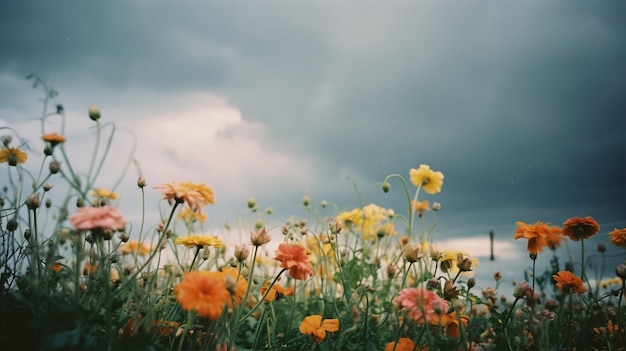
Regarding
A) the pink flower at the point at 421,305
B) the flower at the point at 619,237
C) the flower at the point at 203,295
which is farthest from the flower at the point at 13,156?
the flower at the point at 619,237

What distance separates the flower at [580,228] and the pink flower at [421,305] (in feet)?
2.72

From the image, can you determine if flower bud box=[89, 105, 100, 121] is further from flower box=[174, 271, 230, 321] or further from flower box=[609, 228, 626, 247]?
flower box=[609, 228, 626, 247]

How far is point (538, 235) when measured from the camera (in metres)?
1.44

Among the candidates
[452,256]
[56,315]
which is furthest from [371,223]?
[56,315]

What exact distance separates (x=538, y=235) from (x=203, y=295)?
1106 mm

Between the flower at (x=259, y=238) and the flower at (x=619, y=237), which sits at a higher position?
the flower at (x=619, y=237)

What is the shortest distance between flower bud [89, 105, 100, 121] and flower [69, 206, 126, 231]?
48cm

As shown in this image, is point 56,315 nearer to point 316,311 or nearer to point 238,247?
point 238,247

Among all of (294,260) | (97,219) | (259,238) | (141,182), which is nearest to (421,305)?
(294,260)

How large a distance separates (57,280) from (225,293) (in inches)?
25.5

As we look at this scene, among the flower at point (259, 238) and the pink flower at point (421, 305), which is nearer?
the pink flower at point (421, 305)

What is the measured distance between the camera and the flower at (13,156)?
1.43 metres

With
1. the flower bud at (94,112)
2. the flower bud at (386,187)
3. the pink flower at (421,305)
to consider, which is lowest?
the pink flower at (421,305)

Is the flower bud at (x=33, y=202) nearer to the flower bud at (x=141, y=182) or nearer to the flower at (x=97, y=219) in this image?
the flower bud at (x=141, y=182)
